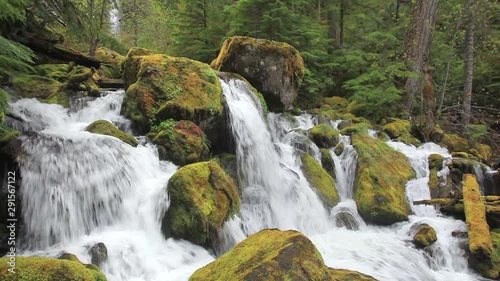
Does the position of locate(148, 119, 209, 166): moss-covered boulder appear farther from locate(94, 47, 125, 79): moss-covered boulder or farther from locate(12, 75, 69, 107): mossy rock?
locate(94, 47, 125, 79): moss-covered boulder

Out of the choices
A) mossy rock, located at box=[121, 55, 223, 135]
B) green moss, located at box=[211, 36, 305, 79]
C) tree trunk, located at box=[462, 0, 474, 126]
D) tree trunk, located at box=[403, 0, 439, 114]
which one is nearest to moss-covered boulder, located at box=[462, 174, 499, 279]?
mossy rock, located at box=[121, 55, 223, 135]

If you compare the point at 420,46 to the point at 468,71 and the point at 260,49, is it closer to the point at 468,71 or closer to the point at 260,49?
the point at 468,71

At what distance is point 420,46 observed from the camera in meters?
15.4

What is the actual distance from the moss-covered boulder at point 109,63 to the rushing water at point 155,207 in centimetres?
416

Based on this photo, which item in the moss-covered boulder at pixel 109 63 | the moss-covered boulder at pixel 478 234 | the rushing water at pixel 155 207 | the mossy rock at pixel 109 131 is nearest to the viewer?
the rushing water at pixel 155 207

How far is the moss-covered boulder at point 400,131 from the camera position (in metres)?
13.4

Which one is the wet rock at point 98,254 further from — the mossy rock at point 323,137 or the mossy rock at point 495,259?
the mossy rock at point 323,137

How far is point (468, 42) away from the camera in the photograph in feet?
48.3

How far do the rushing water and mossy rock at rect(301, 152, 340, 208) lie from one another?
200 millimetres

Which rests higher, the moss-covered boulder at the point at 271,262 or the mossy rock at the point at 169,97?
the mossy rock at the point at 169,97

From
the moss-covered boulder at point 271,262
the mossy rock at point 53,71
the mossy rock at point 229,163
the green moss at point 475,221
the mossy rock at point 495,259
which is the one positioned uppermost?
the mossy rock at point 53,71

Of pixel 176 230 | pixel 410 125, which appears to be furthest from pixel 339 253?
pixel 410 125

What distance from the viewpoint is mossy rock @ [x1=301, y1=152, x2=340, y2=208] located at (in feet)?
30.5

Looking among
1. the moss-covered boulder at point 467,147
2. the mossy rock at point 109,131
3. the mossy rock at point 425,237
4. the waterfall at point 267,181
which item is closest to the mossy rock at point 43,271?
the waterfall at point 267,181
